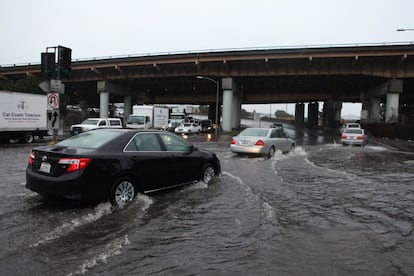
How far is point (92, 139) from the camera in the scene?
704cm

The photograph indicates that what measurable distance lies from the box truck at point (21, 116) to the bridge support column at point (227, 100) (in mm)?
24125

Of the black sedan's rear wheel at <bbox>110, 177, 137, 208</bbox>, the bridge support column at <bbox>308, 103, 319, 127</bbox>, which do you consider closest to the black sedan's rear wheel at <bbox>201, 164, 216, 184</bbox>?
the black sedan's rear wheel at <bbox>110, 177, 137, 208</bbox>

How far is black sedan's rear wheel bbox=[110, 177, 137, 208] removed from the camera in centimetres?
657

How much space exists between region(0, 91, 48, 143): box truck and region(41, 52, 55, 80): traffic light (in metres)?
11.6

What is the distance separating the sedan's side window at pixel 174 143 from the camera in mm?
8031

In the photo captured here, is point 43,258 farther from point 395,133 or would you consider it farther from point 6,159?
point 395,133

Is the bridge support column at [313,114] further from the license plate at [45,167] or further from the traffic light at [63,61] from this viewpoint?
the license plate at [45,167]

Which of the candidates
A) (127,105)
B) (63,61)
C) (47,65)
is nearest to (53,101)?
(47,65)

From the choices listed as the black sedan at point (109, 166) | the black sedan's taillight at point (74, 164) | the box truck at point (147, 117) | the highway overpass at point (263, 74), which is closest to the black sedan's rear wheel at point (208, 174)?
the black sedan at point (109, 166)

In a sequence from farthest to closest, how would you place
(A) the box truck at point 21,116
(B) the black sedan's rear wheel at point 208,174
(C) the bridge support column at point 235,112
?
(C) the bridge support column at point 235,112 < (A) the box truck at point 21,116 < (B) the black sedan's rear wheel at point 208,174

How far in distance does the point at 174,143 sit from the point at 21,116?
694 inches

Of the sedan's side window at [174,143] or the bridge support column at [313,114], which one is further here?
the bridge support column at [313,114]

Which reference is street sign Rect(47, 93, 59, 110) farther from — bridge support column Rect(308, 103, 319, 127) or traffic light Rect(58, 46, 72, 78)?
bridge support column Rect(308, 103, 319, 127)

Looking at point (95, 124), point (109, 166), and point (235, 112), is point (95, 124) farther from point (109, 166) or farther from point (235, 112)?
point (235, 112)
